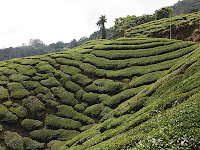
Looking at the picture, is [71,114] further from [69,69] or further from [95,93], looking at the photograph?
[69,69]

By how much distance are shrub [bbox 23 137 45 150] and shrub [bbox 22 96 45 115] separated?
191 inches

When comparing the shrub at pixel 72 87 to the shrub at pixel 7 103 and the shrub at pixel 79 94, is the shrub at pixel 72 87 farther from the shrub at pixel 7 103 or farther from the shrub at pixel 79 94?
the shrub at pixel 7 103

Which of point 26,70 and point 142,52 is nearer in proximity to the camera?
point 26,70

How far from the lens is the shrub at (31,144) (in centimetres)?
2764

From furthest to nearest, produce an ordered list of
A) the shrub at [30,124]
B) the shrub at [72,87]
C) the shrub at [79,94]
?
the shrub at [72,87]
the shrub at [79,94]
the shrub at [30,124]

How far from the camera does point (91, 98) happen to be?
116 feet

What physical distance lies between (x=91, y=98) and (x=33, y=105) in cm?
991

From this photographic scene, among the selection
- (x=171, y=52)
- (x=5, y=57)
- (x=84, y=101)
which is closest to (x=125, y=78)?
(x=84, y=101)

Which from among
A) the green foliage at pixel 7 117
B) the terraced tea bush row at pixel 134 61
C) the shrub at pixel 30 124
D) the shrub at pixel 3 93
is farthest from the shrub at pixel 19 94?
the terraced tea bush row at pixel 134 61

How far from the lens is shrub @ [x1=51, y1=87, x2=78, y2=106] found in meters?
35.1

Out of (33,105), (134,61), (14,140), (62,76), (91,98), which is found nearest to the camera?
(14,140)

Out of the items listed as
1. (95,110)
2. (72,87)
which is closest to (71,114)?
(95,110)

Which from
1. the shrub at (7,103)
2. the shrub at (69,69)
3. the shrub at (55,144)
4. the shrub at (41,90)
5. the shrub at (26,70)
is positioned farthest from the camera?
the shrub at (69,69)

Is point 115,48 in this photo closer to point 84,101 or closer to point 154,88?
point 84,101
